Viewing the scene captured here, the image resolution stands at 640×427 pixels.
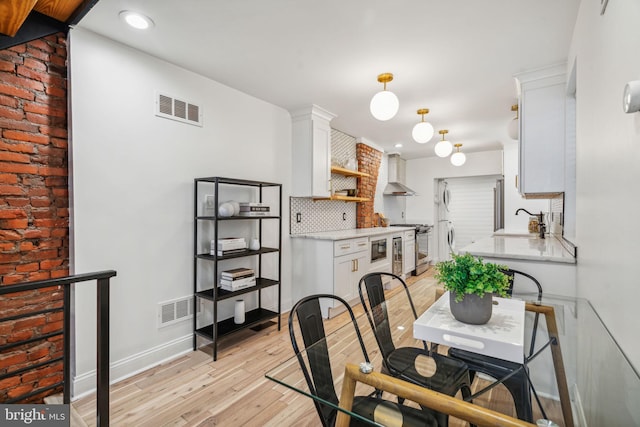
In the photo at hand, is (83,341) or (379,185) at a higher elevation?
(379,185)

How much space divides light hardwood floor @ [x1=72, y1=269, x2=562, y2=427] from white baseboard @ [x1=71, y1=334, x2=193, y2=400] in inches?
2.2

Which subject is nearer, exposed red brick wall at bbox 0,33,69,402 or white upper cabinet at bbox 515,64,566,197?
exposed red brick wall at bbox 0,33,69,402

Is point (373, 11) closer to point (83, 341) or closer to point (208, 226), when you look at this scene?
point (208, 226)

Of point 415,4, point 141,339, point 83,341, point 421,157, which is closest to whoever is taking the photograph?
point 415,4

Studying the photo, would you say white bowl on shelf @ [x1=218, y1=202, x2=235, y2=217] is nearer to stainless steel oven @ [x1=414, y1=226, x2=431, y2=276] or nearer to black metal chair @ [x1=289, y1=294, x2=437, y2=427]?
black metal chair @ [x1=289, y1=294, x2=437, y2=427]

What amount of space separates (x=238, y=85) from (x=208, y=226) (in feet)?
4.69

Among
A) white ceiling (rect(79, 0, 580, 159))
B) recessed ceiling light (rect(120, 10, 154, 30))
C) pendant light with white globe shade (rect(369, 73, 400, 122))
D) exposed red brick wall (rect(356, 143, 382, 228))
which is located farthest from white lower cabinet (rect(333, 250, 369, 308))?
recessed ceiling light (rect(120, 10, 154, 30))

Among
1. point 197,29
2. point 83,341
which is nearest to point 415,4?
point 197,29

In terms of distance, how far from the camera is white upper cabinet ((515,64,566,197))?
8.48 feet

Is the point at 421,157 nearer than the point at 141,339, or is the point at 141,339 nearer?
the point at 141,339

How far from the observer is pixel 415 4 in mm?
1840

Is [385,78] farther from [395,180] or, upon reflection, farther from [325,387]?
[395,180]

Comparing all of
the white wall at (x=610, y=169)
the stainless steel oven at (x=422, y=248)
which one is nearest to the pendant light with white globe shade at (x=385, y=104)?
the white wall at (x=610, y=169)

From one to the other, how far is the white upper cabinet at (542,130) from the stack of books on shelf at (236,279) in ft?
8.68
